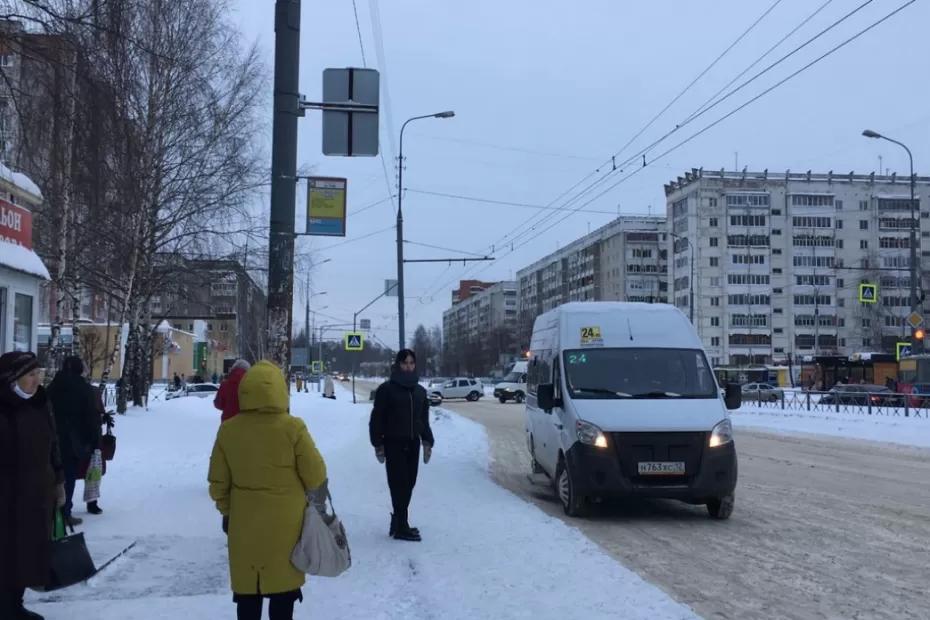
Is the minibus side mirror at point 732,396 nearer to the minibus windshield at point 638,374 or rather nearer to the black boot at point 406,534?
the minibus windshield at point 638,374

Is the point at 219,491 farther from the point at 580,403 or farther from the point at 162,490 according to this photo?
the point at 162,490

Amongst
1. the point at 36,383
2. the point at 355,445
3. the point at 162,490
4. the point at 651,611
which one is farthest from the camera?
the point at 355,445

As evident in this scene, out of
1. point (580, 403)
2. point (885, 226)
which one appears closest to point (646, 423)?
point (580, 403)

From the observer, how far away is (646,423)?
9.78 m

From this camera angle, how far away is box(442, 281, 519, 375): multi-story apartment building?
422 ft

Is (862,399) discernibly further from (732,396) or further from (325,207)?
(325,207)

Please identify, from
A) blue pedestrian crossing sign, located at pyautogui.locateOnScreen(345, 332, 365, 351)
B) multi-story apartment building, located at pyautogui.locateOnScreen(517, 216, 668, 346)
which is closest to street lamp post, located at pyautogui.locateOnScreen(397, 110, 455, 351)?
blue pedestrian crossing sign, located at pyautogui.locateOnScreen(345, 332, 365, 351)

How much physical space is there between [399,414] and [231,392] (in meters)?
2.48

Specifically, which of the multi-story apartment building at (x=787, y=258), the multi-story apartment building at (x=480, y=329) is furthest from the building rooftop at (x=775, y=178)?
the multi-story apartment building at (x=480, y=329)

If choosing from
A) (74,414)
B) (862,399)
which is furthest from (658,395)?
(862,399)

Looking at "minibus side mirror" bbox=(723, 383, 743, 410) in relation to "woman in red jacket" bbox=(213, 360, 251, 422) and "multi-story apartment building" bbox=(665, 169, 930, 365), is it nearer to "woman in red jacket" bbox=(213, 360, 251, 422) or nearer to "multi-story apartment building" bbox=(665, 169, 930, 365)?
"woman in red jacket" bbox=(213, 360, 251, 422)

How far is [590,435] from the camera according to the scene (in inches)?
390

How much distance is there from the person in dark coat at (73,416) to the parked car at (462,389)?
49.8 meters

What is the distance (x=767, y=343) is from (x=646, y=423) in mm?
98111
